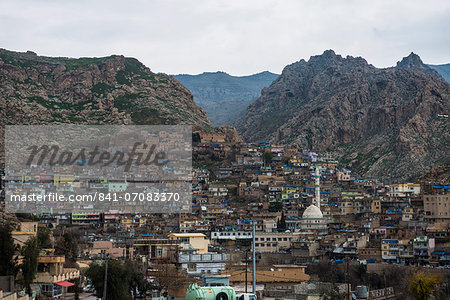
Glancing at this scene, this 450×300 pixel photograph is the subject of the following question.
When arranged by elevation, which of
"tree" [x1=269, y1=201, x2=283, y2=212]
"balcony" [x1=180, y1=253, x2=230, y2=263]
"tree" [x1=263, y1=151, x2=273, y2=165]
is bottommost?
"balcony" [x1=180, y1=253, x2=230, y2=263]

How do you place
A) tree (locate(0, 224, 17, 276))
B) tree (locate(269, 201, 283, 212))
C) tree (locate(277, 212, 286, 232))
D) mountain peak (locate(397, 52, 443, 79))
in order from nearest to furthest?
tree (locate(0, 224, 17, 276)) < tree (locate(277, 212, 286, 232)) < tree (locate(269, 201, 283, 212)) < mountain peak (locate(397, 52, 443, 79))

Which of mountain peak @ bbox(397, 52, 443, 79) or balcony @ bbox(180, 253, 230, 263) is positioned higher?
mountain peak @ bbox(397, 52, 443, 79)

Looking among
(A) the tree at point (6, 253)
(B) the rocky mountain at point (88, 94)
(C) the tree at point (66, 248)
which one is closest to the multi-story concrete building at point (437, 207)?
(C) the tree at point (66, 248)

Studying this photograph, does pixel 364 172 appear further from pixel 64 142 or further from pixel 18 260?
pixel 18 260

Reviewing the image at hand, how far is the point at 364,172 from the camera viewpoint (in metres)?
111

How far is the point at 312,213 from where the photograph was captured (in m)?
74.1

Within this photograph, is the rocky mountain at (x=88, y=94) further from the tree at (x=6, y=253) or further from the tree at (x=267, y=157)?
the tree at (x=6, y=253)

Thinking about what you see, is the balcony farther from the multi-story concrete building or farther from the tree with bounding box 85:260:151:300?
the multi-story concrete building

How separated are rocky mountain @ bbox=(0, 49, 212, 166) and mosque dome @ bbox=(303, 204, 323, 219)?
1556 inches

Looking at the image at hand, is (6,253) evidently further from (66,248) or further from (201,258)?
(66,248)

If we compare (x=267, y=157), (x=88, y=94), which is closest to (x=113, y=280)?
(x=267, y=157)

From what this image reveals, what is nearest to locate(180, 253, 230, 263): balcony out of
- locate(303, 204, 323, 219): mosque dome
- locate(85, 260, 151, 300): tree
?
locate(85, 260, 151, 300): tree

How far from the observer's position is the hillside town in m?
→ 38.5

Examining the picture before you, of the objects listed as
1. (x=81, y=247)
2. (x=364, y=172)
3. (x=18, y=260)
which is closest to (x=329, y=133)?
(x=364, y=172)
